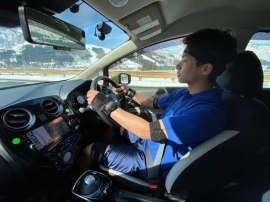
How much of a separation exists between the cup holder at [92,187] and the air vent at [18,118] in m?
0.52

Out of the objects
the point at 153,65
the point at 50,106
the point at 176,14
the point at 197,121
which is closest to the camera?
the point at 197,121

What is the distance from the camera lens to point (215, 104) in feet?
3.50

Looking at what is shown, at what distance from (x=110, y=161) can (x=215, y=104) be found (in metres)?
Result: 0.84

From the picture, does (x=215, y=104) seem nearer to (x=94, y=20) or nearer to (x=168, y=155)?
(x=168, y=155)

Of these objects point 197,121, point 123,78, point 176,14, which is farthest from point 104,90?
point 176,14

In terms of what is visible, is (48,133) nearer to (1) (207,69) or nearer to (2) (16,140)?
(2) (16,140)

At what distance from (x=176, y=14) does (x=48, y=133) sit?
176cm

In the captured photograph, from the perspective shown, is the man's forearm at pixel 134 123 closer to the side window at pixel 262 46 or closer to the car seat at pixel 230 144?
the car seat at pixel 230 144

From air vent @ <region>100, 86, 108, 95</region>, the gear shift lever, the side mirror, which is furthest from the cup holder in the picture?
the side mirror

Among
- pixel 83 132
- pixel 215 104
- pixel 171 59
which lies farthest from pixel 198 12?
pixel 83 132

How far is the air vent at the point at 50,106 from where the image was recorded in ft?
4.34

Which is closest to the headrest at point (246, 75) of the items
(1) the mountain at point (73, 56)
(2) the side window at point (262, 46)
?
(1) the mountain at point (73, 56)

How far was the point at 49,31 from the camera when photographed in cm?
133

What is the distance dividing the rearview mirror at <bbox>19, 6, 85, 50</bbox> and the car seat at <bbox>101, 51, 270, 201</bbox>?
1089 millimetres
